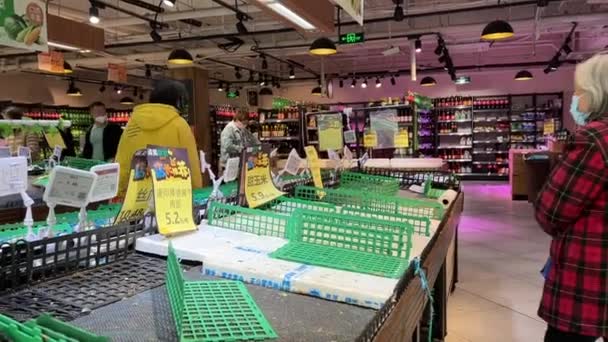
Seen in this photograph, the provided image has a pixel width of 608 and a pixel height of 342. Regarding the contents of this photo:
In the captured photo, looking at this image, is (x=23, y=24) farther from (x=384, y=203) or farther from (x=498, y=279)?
(x=498, y=279)

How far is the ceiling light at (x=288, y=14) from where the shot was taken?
337cm

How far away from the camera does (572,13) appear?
10180mm

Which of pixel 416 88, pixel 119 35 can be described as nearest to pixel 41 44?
pixel 119 35

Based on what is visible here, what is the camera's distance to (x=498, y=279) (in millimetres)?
4992

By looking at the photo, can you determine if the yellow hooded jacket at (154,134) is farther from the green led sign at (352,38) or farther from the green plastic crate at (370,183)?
the green led sign at (352,38)

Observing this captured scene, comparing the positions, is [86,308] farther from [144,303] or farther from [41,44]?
[41,44]

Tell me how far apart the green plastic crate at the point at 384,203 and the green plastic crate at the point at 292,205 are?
0.23m

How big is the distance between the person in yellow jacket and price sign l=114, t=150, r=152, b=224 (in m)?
1.07

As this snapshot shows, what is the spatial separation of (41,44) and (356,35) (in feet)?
22.0

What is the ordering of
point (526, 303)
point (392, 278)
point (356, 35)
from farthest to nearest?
point (356, 35) → point (526, 303) → point (392, 278)

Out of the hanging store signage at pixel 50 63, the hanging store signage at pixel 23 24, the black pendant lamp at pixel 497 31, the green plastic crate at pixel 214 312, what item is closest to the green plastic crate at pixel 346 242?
the green plastic crate at pixel 214 312

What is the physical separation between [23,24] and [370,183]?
10.8 ft

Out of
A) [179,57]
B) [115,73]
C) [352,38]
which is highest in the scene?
[352,38]

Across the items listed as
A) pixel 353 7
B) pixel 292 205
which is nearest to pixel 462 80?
pixel 353 7
